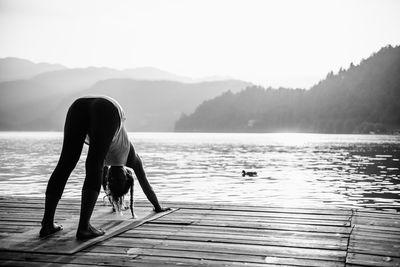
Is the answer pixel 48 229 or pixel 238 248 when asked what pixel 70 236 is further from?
pixel 238 248

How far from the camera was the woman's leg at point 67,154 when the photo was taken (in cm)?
503

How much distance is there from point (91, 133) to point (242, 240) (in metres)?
2.14

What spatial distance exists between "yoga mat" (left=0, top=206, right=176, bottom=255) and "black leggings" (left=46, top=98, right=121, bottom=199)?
0.54 metres

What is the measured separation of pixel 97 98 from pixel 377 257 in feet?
11.5

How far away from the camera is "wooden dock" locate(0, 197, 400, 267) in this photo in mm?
4125

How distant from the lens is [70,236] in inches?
199

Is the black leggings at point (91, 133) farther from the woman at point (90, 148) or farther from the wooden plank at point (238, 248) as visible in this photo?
the wooden plank at point (238, 248)

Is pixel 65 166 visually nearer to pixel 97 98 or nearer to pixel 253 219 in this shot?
pixel 97 98

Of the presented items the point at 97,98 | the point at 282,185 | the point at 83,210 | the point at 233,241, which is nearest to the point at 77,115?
the point at 97,98

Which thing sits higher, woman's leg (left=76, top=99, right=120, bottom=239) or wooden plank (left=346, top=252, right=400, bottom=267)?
woman's leg (left=76, top=99, right=120, bottom=239)

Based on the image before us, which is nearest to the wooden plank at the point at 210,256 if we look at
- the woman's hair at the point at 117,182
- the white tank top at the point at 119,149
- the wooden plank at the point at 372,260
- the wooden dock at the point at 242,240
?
the wooden dock at the point at 242,240

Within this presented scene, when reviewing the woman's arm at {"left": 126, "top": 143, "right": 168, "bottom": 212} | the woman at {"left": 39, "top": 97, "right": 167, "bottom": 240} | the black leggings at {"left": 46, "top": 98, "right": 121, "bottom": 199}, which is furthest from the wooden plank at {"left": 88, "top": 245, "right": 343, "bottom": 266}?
the woman's arm at {"left": 126, "top": 143, "right": 168, "bottom": 212}

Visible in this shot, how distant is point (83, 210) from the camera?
16.3 feet

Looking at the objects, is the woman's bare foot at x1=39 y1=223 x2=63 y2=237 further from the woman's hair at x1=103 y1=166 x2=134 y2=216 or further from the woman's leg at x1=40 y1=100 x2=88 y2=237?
the woman's hair at x1=103 y1=166 x2=134 y2=216
